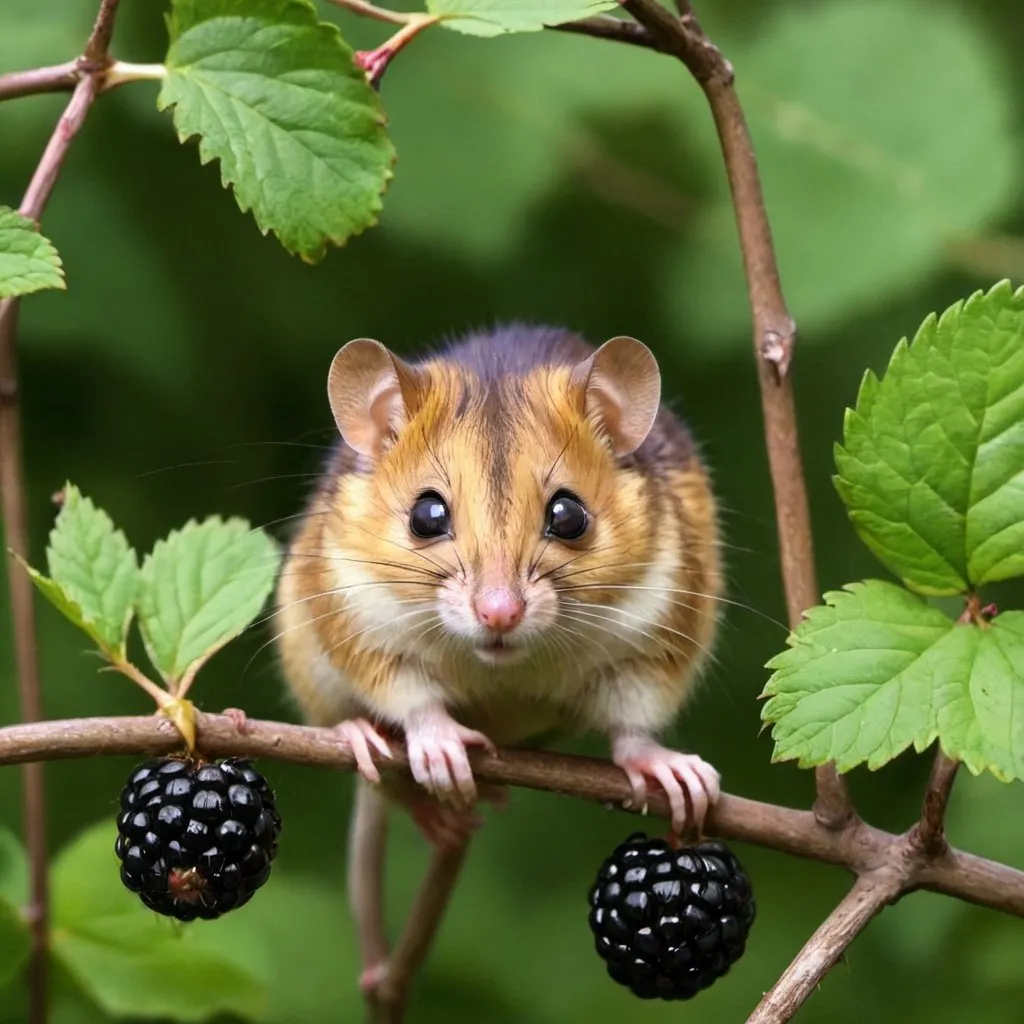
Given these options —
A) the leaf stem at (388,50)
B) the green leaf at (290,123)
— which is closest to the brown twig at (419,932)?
the green leaf at (290,123)

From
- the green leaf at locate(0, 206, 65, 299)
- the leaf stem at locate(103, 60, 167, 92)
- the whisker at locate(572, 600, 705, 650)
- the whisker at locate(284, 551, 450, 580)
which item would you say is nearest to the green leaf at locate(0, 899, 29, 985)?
the whisker at locate(284, 551, 450, 580)

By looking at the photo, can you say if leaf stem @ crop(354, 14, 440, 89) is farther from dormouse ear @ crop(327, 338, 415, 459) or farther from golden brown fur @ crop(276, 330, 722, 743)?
golden brown fur @ crop(276, 330, 722, 743)

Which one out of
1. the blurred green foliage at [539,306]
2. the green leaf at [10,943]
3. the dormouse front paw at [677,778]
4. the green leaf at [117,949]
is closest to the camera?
the dormouse front paw at [677,778]

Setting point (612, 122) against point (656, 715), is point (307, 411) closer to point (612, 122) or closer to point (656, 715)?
point (612, 122)

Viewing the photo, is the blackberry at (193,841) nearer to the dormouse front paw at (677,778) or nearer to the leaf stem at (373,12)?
the dormouse front paw at (677,778)

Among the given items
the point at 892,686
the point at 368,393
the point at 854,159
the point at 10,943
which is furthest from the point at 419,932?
the point at 854,159
